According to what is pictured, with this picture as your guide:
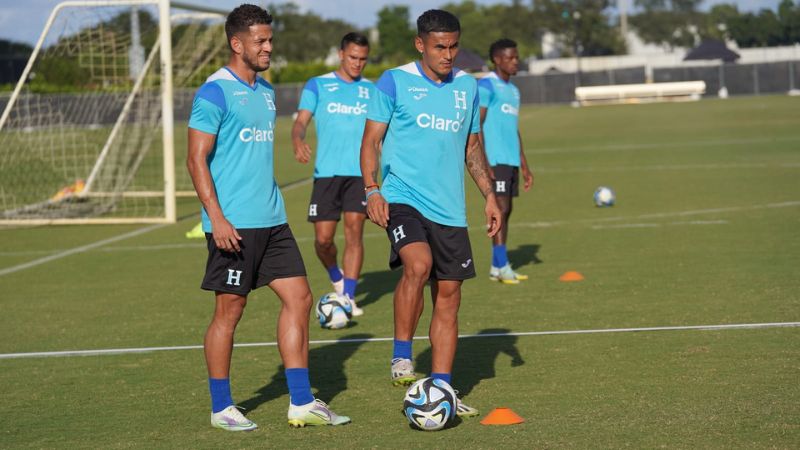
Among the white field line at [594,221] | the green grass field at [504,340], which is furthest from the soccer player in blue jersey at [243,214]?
the white field line at [594,221]

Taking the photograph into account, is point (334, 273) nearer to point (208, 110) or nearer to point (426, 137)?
point (426, 137)

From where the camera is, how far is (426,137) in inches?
281

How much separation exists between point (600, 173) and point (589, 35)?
98.9m

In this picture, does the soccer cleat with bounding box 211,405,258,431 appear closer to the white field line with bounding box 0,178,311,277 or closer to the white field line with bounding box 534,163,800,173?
the white field line with bounding box 0,178,311,277

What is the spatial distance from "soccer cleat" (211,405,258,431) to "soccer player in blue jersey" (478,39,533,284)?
214 inches

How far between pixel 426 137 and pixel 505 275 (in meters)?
4.71

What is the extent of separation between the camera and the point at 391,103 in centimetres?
716

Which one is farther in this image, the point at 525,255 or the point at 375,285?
the point at 525,255

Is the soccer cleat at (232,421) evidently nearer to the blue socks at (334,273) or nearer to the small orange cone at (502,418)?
the small orange cone at (502,418)

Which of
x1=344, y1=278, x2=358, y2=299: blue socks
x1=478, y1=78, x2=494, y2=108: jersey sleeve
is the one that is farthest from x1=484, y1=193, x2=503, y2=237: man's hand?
x1=478, y1=78, x2=494, y2=108: jersey sleeve

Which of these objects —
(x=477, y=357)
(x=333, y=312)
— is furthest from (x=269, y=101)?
(x=333, y=312)

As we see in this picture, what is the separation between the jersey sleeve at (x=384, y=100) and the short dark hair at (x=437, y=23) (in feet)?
1.11

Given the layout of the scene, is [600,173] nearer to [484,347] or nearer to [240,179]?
[484,347]

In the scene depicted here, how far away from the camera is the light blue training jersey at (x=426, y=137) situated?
711cm
